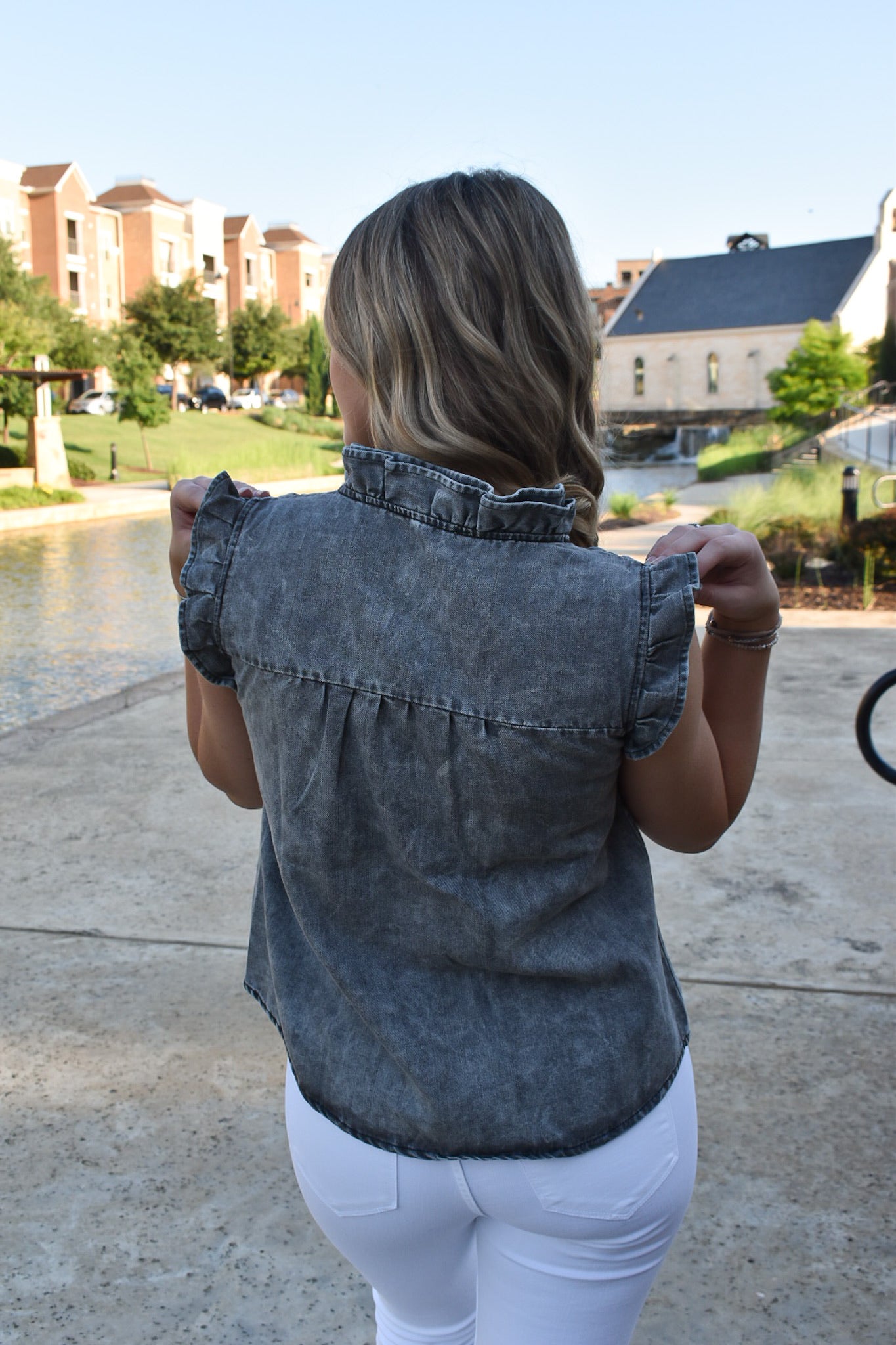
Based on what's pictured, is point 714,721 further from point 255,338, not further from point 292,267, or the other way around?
point 292,267

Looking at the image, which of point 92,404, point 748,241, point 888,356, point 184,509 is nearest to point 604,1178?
point 184,509

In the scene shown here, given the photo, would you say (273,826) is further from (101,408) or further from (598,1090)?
(101,408)

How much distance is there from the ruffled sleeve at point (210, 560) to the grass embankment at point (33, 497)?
21.8 m

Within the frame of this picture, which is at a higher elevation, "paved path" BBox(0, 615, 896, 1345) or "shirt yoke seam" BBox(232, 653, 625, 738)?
"shirt yoke seam" BBox(232, 653, 625, 738)

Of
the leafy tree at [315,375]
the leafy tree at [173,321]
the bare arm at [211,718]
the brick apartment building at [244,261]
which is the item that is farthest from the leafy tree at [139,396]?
the brick apartment building at [244,261]

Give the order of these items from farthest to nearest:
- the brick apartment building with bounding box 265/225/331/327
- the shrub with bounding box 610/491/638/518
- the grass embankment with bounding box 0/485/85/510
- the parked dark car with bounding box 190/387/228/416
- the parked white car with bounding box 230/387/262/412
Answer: the brick apartment building with bounding box 265/225/331/327 → the parked white car with bounding box 230/387/262/412 → the parked dark car with bounding box 190/387/228/416 → the grass embankment with bounding box 0/485/85/510 → the shrub with bounding box 610/491/638/518

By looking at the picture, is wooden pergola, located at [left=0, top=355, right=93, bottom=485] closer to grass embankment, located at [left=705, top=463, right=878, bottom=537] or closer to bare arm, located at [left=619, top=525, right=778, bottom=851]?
grass embankment, located at [left=705, top=463, right=878, bottom=537]

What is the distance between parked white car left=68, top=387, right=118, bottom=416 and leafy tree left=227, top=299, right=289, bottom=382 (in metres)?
11.4

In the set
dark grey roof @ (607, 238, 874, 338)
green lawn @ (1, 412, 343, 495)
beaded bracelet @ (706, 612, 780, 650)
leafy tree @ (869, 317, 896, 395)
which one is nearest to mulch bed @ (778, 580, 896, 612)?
beaded bracelet @ (706, 612, 780, 650)

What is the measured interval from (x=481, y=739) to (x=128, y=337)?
154ft

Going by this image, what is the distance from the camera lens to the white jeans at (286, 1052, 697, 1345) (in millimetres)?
1172

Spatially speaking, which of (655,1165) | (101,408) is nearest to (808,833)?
(655,1165)

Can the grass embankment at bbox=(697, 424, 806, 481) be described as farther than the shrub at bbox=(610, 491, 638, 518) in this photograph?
Yes

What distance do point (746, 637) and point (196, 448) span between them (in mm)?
39251
